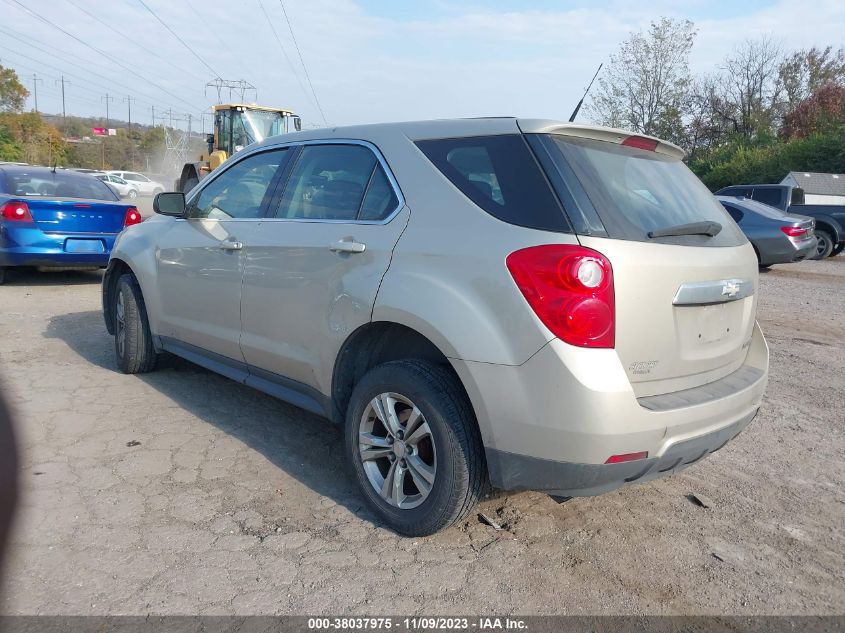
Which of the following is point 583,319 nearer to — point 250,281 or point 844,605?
point 844,605

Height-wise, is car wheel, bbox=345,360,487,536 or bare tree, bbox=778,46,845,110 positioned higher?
bare tree, bbox=778,46,845,110

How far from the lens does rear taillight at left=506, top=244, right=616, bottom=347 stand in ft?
8.14

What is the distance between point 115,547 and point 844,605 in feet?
9.57

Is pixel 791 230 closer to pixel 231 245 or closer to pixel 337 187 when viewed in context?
pixel 337 187

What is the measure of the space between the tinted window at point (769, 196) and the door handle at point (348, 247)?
15577 millimetres


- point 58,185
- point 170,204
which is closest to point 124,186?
point 58,185

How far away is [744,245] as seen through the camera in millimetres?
3275

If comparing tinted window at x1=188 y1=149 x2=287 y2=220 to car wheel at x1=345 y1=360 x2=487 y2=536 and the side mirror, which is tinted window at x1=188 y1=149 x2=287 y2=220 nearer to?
the side mirror

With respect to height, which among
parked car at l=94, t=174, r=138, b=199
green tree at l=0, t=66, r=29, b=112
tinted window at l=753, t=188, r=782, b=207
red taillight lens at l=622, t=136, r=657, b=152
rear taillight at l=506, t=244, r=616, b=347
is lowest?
parked car at l=94, t=174, r=138, b=199

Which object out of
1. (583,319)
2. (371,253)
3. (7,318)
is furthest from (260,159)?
(7,318)

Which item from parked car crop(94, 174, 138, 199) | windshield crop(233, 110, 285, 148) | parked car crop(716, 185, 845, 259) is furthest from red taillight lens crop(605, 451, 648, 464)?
parked car crop(94, 174, 138, 199)

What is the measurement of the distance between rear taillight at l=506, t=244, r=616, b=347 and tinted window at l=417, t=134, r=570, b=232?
142 mm

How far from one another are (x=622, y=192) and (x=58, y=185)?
27.1 ft

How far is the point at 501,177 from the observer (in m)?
2.82
